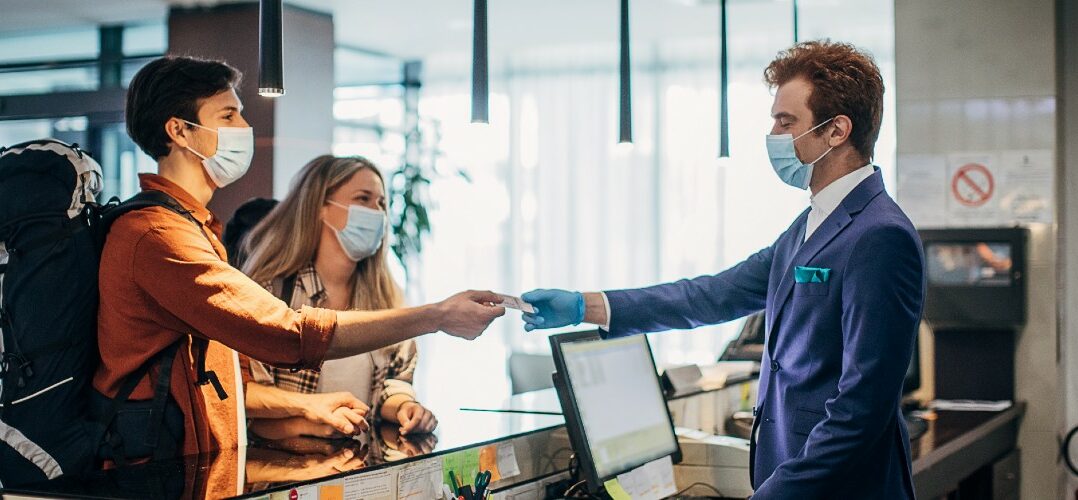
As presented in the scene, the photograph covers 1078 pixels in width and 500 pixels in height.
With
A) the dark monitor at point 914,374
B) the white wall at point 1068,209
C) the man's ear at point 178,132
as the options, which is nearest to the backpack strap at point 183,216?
the man's ear at point 178,132

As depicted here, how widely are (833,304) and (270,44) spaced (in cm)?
114

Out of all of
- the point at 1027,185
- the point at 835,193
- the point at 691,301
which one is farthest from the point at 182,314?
the point at 1027,185

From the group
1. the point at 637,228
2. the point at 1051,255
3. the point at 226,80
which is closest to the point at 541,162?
the point at 637,228

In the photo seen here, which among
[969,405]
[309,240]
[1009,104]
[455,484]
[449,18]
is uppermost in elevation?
[449,18]

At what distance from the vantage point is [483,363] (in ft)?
27.5

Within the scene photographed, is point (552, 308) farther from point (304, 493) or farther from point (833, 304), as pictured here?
point (304, 493)

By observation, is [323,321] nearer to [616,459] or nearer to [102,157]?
[616,459]

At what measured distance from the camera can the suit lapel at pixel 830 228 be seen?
192 centimetres

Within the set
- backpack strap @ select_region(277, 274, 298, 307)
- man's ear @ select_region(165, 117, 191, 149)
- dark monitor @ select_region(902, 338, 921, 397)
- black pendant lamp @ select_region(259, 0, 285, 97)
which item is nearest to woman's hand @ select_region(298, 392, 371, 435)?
backpack strap @ select_region(277, 274, 298, 307)

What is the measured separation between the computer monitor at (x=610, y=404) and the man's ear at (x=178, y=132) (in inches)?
33.6

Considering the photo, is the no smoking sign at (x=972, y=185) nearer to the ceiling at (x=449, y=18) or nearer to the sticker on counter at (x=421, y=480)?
the ceiling at (x=449, y=18)

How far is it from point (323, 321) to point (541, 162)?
6251 millimetres

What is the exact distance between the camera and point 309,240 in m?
2.93

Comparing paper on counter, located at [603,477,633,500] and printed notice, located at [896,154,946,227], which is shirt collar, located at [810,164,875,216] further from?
printed notice, located at [896,154,946,227]
